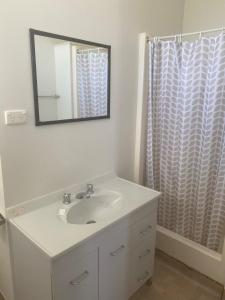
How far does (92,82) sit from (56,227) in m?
1.04

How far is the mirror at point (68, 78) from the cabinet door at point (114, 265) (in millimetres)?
825

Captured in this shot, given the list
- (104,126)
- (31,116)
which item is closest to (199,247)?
(104,126)

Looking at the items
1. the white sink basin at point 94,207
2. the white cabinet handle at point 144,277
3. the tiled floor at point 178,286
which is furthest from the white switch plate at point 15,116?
the tiled floor at point 178,286

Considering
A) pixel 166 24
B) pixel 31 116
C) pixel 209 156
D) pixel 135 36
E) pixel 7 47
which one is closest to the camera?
pixel 7 47

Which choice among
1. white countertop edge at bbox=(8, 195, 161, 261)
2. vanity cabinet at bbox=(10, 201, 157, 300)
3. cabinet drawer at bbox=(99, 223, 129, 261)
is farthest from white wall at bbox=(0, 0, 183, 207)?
cabinet drawer at bbox=(99, 223, 129, 261)

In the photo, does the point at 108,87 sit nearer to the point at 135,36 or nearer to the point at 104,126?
the point at 104,126

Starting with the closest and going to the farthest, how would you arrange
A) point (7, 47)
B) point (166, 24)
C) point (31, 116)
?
point (7, 47) → point (31, 116) → point (166, 24)

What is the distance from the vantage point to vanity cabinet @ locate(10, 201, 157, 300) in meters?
1.20

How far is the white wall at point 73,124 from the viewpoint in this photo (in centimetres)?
129

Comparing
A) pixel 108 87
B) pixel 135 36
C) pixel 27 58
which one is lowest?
pixel 108 87

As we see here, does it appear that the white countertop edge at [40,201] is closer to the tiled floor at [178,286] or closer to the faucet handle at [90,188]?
the faucet handle at [90,188]

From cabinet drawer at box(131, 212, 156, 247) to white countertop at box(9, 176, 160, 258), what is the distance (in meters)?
0.15

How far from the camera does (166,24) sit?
214 centimetres

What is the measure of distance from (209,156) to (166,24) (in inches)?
50.2
